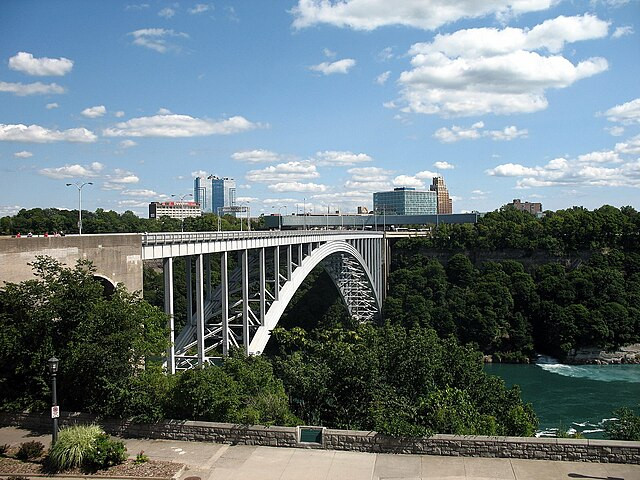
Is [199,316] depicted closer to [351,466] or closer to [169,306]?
[169,306]

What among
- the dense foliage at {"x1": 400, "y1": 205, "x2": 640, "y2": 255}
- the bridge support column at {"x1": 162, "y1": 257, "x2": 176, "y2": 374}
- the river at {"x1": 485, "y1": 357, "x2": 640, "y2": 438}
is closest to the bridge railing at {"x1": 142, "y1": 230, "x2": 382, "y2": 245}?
the bridge support column at {"x1": 162, "y1": 257, "x2": 176, "y2": 374}

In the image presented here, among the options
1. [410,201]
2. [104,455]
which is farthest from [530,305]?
[410,201]

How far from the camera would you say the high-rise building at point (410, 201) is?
165625mm

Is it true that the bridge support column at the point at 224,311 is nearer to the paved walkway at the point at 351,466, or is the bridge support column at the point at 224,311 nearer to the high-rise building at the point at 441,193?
the paved walkway at the point at 351,466

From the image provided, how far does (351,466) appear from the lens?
11.0 metres

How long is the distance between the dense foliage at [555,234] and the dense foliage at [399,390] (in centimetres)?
4577

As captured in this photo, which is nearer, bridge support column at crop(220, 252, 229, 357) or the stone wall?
the stone wall

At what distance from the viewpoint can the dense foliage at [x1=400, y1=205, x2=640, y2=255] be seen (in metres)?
61.0

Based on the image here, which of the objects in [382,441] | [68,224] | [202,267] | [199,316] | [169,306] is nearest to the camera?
[382,441]

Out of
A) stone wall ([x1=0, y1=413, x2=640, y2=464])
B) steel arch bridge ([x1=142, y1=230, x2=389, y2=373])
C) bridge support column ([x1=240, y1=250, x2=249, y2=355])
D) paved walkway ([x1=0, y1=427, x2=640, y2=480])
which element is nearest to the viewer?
paved walkway ([x1=0, y1=427, x2=640, y2=480])

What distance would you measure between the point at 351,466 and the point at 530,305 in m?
47.1

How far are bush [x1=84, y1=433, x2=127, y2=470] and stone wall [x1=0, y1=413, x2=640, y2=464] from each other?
1.52 m

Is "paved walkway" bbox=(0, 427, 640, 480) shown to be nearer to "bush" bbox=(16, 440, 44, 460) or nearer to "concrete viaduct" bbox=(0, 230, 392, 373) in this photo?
"bush" bbox=(16, 440, 44, 460)

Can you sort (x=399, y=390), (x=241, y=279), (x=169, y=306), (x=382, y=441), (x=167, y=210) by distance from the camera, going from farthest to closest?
(x=167, y=210)
(x=241, y=279)
(x=169, y=306)
(x=399, y=390)
(x=382, y=441)
